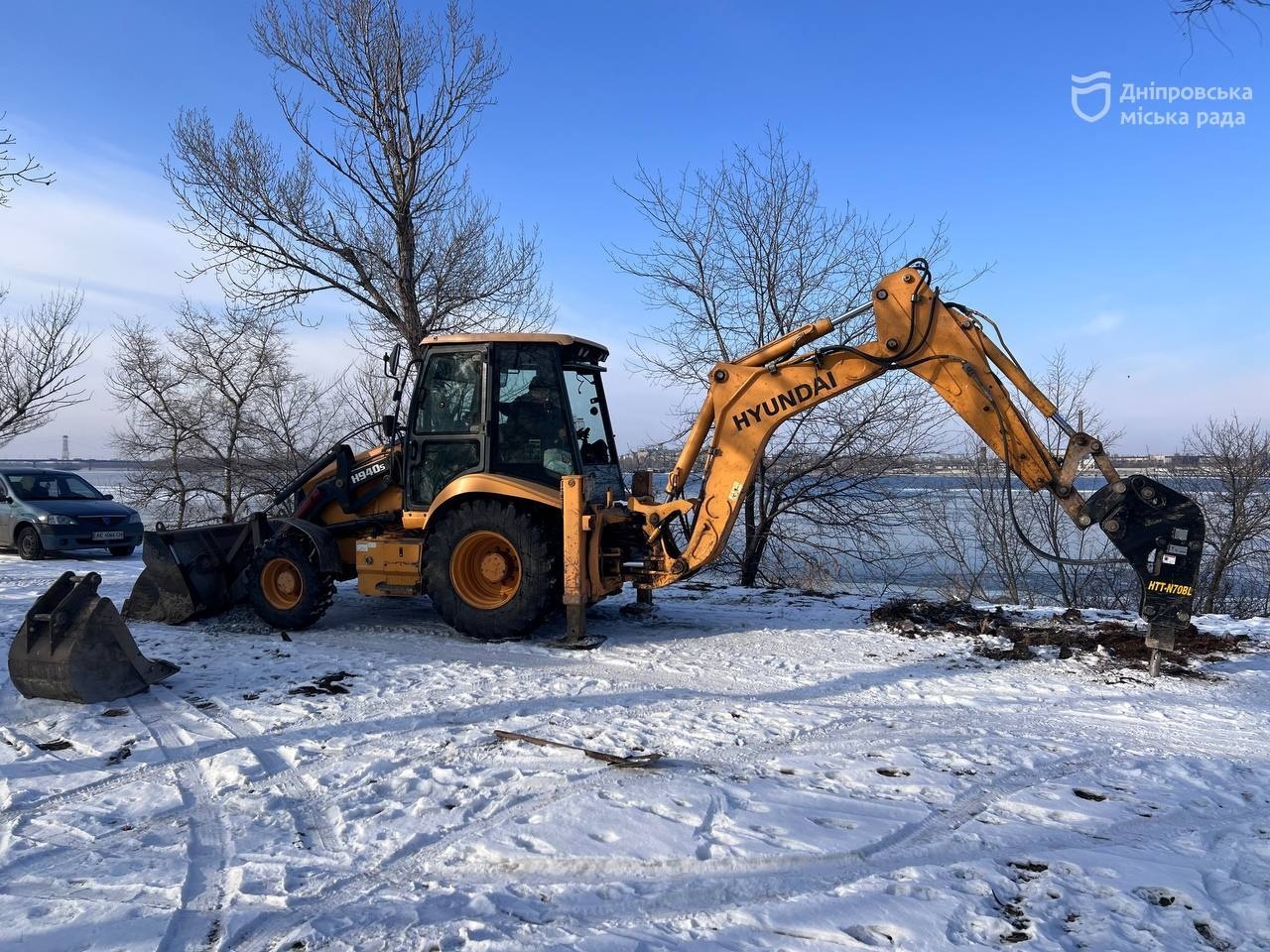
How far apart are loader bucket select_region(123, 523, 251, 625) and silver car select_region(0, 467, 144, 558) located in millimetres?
7173

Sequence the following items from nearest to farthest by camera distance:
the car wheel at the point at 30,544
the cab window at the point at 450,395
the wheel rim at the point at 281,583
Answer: the cab window at the point at 450,395, the wheel rim at the point at 281,583, the car wheel at the point at 30,544

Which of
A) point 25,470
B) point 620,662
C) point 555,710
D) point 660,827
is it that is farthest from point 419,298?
point 660,827

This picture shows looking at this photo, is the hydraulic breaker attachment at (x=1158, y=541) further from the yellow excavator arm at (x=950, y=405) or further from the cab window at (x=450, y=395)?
the cab window at (x=450, y=395)

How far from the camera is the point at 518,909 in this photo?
309 cm

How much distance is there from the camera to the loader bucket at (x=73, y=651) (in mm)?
5328

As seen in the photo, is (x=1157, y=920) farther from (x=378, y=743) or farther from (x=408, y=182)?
(x=408, y=182)

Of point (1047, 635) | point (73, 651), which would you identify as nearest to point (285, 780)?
point (73, 651)

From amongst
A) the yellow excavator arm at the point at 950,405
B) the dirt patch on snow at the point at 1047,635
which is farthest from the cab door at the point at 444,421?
the dirt patch on snow at the point at 1047,635

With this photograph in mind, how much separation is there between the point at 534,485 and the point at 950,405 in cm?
351

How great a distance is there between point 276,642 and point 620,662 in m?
3.07

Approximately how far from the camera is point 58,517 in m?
14.0

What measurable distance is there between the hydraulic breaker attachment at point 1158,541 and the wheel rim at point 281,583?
6.79 m

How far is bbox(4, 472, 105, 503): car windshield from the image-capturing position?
14.5m

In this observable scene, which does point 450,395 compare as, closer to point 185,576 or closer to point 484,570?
point 484,570
